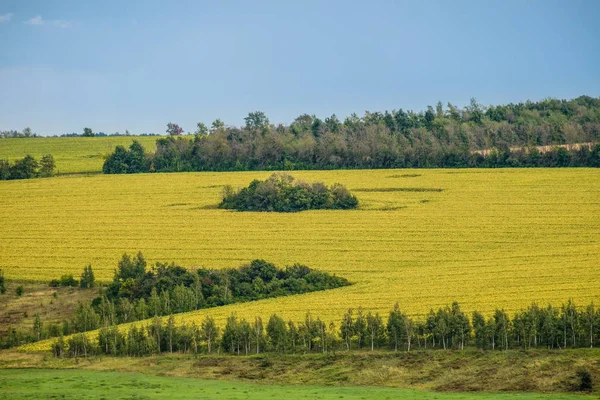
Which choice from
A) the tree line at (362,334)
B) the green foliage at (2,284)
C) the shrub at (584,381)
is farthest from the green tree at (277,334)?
the green foliage at (2,284)

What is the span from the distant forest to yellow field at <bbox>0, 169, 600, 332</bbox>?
27.9ft

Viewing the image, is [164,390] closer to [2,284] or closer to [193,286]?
[193,286]

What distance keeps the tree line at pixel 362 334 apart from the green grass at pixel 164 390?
19.0 feet

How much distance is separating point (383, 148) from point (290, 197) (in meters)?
39.0

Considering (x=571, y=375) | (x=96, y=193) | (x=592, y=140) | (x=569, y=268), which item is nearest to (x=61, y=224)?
(x=96, y=193)

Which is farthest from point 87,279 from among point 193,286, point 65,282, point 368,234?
point 368,234

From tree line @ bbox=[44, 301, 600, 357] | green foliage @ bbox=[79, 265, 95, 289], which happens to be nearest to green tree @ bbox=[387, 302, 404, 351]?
tree line @ bbox=[44, 301, 600, 357]

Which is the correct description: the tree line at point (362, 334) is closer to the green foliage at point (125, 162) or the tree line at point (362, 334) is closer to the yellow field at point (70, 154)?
the green foliage at point (125, 162)

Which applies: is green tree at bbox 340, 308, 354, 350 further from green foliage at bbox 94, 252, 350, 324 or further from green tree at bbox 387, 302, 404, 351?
green foliage at bbox 94, 252, 350, 324

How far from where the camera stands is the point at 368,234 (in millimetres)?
102438

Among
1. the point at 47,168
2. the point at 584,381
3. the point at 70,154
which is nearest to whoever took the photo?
the point at 584,381

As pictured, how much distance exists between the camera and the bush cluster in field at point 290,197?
12006 centimetres

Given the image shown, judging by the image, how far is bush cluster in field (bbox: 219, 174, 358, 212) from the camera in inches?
4727

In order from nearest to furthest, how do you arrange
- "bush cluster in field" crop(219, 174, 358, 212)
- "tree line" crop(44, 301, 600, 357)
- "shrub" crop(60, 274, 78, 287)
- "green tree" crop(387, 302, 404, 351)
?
1. "tree line" crop(44, 301, 600, 357)
2. "green tree" crop(387, 302, 404, 351)
3. "shrub" crop(60, 274, 78, 287)
4. "bush cluster in field" crop(219, 174, 358, 212)
